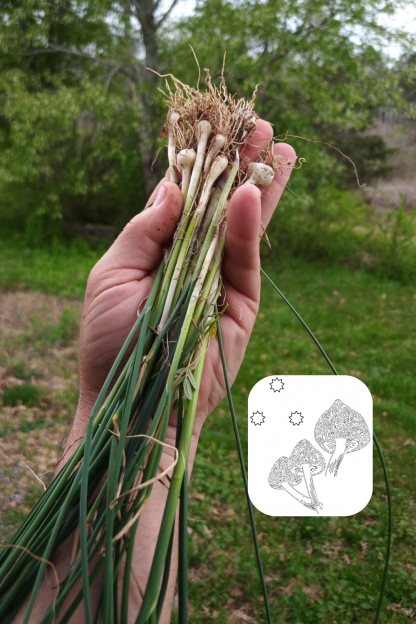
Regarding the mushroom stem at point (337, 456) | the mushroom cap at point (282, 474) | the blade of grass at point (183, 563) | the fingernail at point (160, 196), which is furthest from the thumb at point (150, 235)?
the mushroom stem at point (337, 456)

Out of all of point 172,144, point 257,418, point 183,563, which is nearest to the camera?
point 183,563

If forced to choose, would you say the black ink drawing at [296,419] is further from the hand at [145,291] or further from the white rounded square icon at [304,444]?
the hand at [145,291]

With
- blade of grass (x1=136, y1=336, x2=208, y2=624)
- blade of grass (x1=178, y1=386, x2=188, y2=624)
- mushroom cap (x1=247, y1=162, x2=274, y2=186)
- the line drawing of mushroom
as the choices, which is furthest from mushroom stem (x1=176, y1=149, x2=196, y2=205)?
the line drawing of mushroom

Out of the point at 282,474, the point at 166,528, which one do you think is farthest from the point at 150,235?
the point at 282,474

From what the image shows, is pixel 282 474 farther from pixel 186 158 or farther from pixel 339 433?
pixel 186 158

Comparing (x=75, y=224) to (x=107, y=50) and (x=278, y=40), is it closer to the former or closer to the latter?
(x=107, y=50)

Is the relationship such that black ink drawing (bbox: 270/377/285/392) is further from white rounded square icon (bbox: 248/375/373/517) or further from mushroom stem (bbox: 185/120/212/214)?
mushroom stem (bbox: 185/120/212/214)
